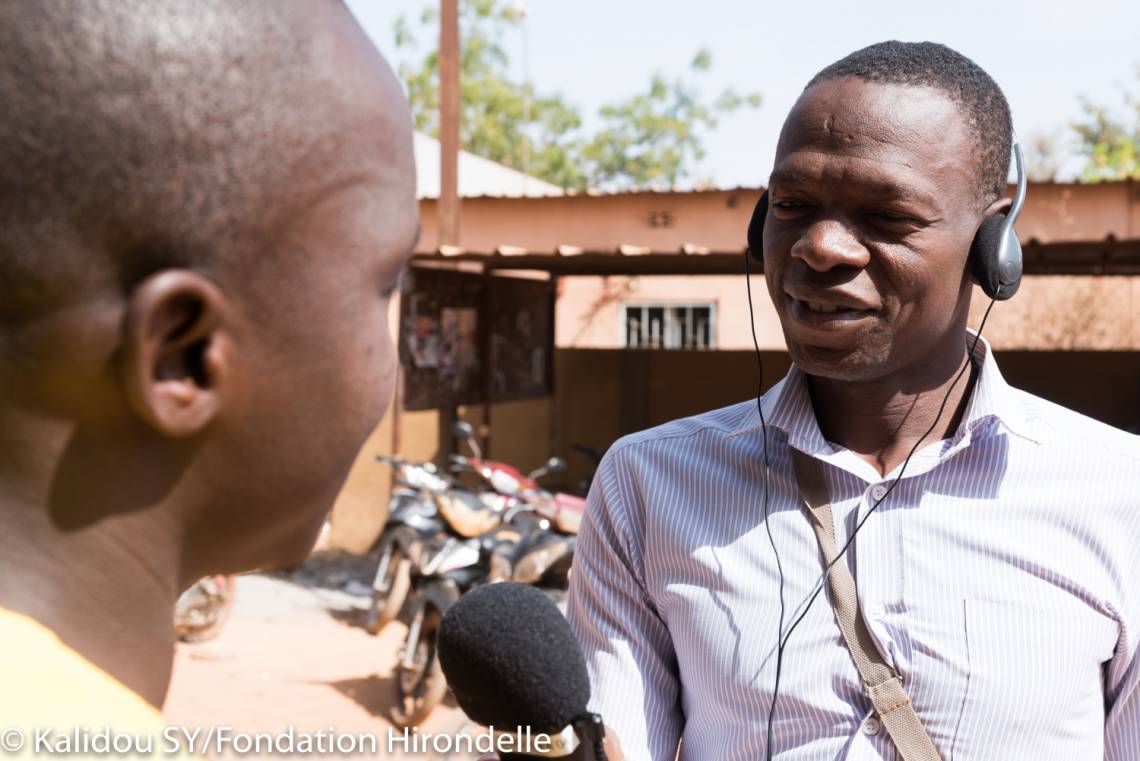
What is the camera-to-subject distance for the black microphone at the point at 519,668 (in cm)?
117

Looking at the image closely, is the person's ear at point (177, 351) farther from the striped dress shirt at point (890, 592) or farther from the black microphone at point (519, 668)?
the striped dress shirt at point (890, 592)

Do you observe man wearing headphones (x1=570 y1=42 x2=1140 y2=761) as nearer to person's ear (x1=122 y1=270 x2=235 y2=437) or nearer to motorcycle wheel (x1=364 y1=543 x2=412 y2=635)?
person's ear (x1=122 y1=270 x2=235 y2=437)

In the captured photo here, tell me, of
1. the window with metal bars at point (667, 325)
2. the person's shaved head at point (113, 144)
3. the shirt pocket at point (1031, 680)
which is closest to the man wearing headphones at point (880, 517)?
the shirt pocket at point (1031, 680)

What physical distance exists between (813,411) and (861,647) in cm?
44

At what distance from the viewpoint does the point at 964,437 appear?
5.92ft

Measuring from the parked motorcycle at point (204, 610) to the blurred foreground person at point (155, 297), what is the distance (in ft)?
23.7

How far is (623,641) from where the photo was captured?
1854 mm

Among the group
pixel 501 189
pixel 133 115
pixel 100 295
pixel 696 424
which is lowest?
pixel 501 189

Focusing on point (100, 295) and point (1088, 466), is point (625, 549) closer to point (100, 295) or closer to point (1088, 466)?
point (1088, 466)

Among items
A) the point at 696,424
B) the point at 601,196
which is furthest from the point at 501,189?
the point at 696,424

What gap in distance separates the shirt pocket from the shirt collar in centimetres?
31

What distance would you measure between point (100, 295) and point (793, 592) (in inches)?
50.8

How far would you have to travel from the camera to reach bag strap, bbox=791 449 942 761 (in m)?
1.59

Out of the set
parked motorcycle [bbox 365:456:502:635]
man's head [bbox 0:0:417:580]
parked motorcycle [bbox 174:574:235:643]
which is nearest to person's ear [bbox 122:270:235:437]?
man's head [bbox 0:0:417:580]
